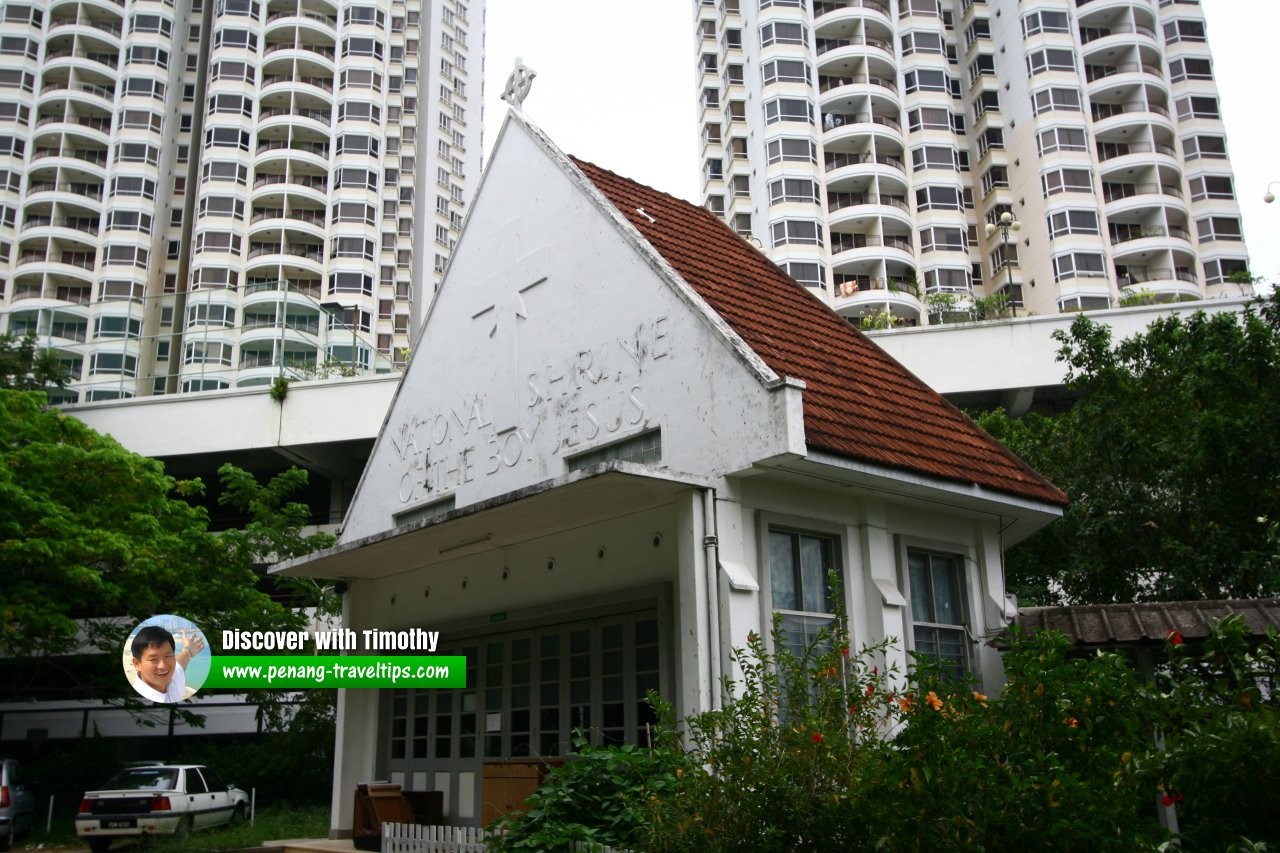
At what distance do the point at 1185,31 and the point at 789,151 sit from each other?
25.3 metres

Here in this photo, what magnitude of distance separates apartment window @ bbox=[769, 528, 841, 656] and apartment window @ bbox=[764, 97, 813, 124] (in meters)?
57.5

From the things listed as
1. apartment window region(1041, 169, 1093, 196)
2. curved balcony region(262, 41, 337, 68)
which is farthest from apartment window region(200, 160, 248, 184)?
apartment window region(1041, 169, 1093, 196)

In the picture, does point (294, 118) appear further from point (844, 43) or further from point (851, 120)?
point (851, 120)

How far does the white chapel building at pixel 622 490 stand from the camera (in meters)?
9.79

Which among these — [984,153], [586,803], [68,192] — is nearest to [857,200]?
[984,153]

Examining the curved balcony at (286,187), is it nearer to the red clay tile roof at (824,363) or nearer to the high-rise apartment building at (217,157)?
the high-rise apartment building at (217,157)

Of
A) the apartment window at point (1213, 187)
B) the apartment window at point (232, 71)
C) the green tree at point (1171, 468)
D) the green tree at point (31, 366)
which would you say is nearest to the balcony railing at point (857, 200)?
the apartment window at point (1213, 187)

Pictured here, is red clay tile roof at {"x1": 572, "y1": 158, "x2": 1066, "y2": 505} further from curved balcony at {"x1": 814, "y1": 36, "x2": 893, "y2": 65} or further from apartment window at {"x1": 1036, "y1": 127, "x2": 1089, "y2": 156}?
curved balcony at {"x1": 814, "y1": 36, "x2": 893, "y2": 65}

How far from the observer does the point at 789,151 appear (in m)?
63.5

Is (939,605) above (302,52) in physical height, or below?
below

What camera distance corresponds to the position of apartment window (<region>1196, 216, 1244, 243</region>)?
59.9m

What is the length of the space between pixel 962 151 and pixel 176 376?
166 ft

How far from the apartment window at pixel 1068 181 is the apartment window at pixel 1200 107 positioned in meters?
7.91

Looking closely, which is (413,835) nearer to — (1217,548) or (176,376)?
(1217,548)
